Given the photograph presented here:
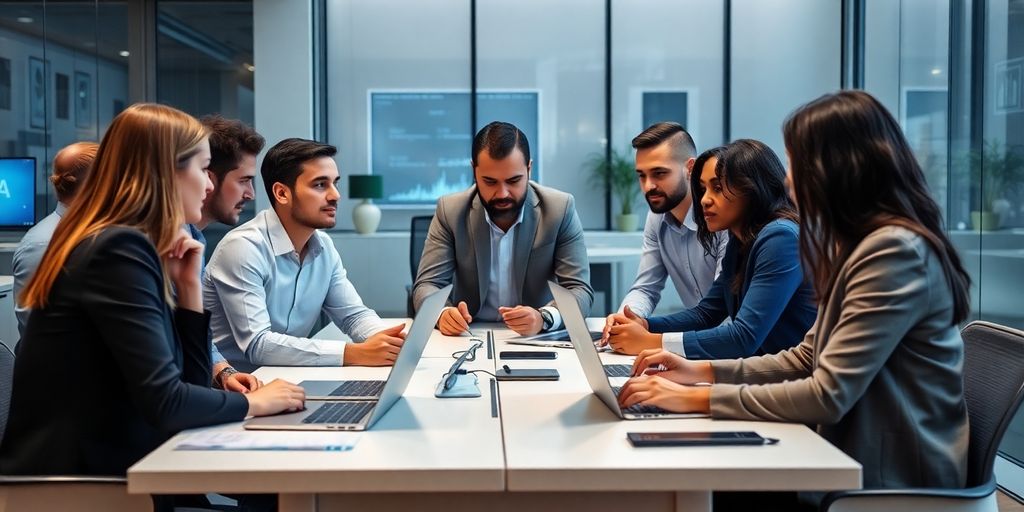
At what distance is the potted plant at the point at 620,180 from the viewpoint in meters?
7.88

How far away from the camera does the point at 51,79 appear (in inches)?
257

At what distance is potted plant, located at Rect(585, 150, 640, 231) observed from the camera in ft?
25.8

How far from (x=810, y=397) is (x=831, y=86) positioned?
6.91 metres

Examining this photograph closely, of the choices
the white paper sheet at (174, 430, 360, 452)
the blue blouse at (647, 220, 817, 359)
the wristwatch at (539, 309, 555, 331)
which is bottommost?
the white paper sheet at (174, 430, 360, 452)

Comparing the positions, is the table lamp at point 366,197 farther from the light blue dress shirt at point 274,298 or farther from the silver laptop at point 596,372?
the silver laptop at point 596,372

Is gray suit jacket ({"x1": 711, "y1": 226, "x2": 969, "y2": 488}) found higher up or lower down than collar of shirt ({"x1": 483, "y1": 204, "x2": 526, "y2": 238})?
lower down

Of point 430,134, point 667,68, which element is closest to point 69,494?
point 430,134

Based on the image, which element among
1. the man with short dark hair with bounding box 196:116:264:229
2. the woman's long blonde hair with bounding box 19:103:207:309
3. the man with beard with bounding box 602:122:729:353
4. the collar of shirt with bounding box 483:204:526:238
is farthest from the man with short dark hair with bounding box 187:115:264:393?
the man with beard with bounding box 602:122:729:353

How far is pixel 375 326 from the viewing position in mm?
2949

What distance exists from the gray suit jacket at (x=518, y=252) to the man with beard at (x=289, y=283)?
1.56 ft

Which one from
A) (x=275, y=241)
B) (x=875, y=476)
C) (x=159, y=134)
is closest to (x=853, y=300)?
(x=875, y=476)

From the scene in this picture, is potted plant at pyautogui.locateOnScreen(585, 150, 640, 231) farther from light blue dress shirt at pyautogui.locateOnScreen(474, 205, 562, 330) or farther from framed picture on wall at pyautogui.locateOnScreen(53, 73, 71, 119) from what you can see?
light blue dress shirt at pyautogui.locateOnScreen(474, 205, 562, 330)

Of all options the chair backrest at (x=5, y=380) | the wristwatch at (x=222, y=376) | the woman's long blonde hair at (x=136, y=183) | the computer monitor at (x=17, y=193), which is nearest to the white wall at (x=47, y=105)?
the computer monitor at (x=17, y=193)

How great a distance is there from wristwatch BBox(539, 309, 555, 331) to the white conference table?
1.23 meters
